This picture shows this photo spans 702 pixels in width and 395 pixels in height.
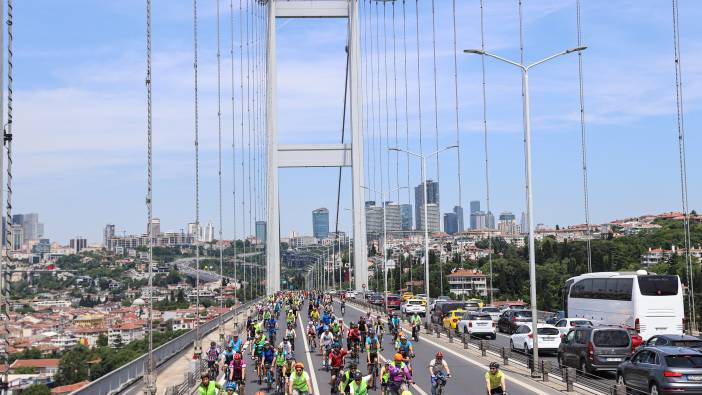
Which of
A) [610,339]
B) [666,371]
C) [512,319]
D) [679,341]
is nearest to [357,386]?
[666,371]

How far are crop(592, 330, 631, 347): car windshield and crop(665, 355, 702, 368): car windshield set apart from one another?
19.9 ft

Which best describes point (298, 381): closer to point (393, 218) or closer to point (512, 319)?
point (512, 319)

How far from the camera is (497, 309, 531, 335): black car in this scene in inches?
1682

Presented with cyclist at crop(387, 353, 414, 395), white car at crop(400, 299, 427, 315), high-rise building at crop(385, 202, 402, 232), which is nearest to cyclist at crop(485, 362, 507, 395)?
cyclist at crop(387, 353, 414, 395)

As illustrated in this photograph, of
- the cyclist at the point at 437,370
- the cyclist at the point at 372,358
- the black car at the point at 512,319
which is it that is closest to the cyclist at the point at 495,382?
the cyclist at the point at 437,370

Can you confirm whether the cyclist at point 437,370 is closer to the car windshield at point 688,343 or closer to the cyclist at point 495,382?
the cyclist at point 495,382

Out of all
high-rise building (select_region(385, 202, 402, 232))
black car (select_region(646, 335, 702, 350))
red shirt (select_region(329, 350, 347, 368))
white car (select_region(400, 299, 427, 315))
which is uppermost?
high-rise building (select_region(385, 202, 402, 232))

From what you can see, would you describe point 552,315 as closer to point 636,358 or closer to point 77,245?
point 77,245

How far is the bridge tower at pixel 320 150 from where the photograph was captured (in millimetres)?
88938

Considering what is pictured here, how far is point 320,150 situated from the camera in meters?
91.7

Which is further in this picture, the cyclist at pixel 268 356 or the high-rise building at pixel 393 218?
the high-rise building at pixel 393 218

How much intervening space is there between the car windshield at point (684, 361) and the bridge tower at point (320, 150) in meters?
68.2

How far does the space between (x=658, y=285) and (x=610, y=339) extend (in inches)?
378

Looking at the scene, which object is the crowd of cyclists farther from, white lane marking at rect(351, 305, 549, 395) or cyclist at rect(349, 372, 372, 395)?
white lane marking at rect(351, 305, 549, 395)
